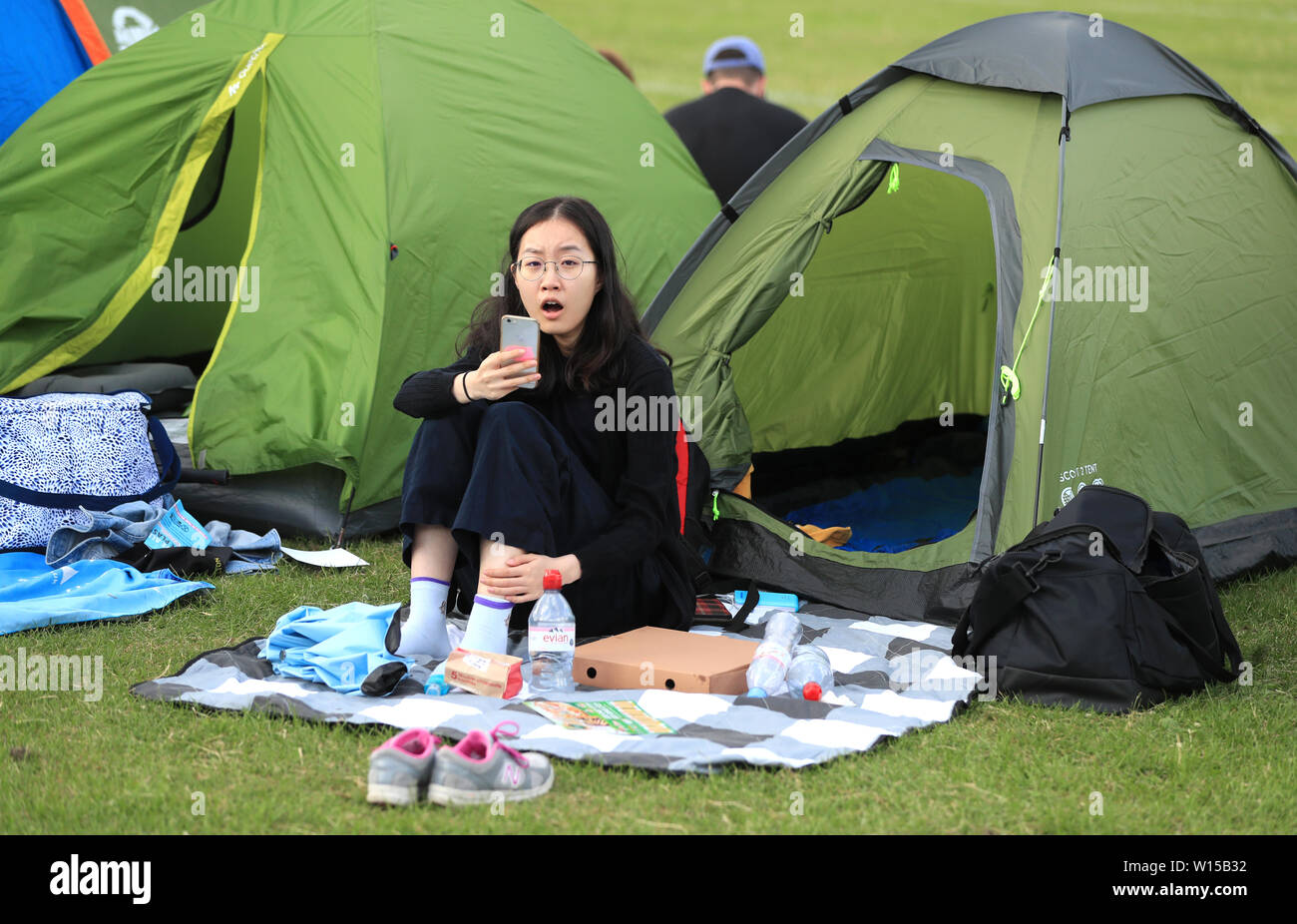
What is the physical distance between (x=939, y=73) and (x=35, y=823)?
3.15m

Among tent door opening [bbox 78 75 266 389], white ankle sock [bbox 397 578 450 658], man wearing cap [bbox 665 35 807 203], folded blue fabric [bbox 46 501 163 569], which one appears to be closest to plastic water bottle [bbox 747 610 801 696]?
white ankle sock [bbox 397 578 450 658]

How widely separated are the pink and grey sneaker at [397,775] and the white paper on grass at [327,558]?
1783mm

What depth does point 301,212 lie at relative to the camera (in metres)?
4.91

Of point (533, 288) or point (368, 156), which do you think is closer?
point (533, 288)

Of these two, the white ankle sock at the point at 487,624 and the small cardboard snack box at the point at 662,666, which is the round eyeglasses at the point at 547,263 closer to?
the white ankle sock at the point at 487,624

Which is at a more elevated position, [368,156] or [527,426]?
[368,156]

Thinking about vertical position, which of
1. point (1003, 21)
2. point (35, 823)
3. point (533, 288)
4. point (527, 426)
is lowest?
point (35, 823)

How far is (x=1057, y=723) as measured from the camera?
316 cm

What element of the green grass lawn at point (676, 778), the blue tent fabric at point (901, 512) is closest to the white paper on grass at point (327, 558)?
the green grass lawn at point (676, 778)

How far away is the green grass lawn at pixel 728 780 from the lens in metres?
2.64

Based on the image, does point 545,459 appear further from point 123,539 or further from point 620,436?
point 123,539

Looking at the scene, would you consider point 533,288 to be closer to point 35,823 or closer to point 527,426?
point 527,426

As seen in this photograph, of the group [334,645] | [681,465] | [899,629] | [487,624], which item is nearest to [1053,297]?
[899,629]
